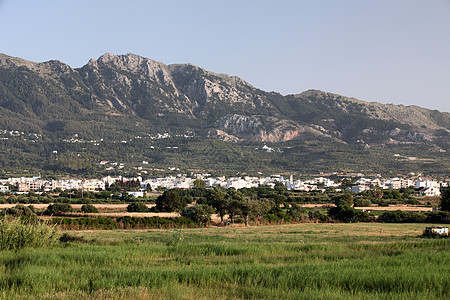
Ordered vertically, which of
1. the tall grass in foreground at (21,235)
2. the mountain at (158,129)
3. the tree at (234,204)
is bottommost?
the tree at (234,204)

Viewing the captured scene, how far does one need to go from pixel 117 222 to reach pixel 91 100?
147878 mm

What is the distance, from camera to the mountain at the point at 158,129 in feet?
479

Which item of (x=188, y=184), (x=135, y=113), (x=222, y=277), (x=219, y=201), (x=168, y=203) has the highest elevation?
(x=135, y=113)

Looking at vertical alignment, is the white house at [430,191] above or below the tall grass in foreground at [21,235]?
below

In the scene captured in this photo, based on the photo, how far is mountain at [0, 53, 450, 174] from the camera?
146 m

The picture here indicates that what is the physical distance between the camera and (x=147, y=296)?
338 inches

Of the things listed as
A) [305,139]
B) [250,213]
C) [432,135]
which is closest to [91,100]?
[305,139]

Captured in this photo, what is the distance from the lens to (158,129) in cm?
17788

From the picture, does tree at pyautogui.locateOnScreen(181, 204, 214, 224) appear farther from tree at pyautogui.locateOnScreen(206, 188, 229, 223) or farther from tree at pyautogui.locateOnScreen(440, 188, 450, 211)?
tree at pyautogui.locateOnScreen(440, 188, 450, 211)

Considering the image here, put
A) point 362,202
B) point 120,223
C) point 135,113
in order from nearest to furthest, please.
Result: 1. point 120,223
2. point 362,202
3. point 135,113

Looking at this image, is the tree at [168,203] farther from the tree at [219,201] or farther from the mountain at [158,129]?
the mountain at [158,129]

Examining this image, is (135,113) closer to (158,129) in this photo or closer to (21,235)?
(158,129)

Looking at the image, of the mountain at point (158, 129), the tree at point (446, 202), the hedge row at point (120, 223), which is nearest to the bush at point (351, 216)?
the tree at point (446, 202)

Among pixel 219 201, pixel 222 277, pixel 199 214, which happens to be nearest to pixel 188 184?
pixel 219 201
